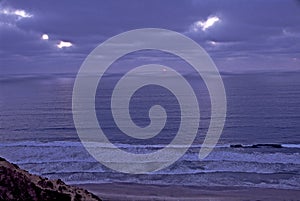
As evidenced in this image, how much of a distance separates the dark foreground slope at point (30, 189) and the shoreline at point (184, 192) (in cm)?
693

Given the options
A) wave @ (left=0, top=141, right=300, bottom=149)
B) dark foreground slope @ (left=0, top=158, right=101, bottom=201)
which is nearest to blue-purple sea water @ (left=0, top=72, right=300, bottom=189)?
wave @ (left=0, top=141, right=300, bottom=149)

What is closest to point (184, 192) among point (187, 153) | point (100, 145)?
point (187, 153)

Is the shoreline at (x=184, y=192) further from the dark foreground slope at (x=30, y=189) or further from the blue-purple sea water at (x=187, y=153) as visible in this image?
the dark foreground slope at (x=30, y=189)

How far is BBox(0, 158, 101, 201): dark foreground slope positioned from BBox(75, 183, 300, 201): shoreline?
6.93 metres

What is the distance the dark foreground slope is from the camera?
24.8 feet

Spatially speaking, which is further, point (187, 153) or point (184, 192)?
point (187, 153)

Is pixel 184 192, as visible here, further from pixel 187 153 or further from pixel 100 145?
pixel 100 145

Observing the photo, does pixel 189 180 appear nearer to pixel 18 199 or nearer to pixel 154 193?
pixel 154 193

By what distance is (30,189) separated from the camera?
7910mm

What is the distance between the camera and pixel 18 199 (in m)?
7.48

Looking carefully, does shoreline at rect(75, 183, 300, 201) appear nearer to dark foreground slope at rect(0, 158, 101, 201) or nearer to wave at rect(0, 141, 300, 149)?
dark foreground slope at rect(0, 158, 101, 201)

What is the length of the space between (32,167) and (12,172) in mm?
15072

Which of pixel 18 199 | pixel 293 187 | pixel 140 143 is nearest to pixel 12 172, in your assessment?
pixel 18 199

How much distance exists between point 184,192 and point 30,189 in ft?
35.4
